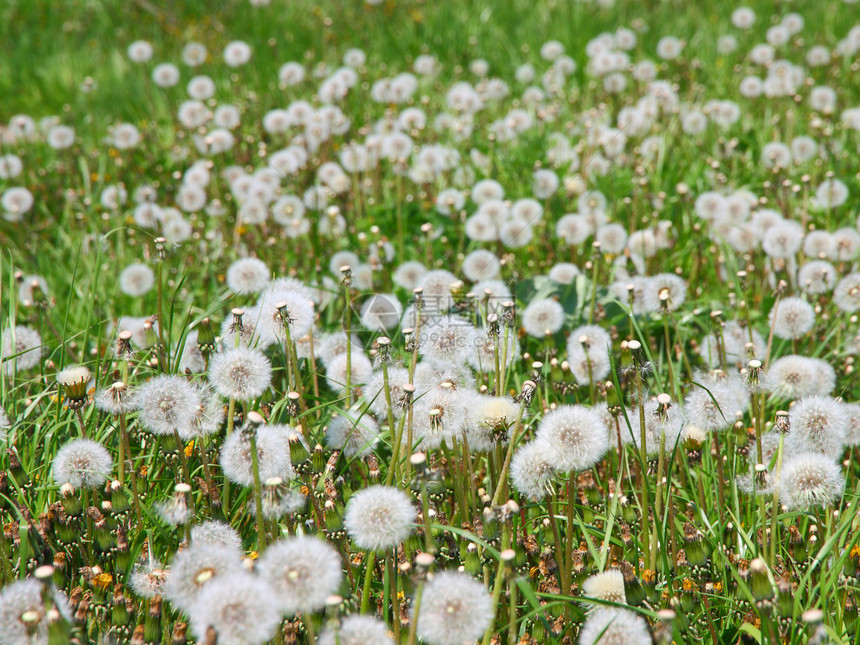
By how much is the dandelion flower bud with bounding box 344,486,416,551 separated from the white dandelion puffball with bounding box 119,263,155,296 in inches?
95.3

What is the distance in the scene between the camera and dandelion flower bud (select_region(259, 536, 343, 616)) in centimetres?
153

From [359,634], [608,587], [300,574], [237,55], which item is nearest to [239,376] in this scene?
[300,574]

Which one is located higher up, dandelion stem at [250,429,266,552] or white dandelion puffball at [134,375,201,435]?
white dandelion puffball at [134,375,201,435]

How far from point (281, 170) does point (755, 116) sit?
12.0ft

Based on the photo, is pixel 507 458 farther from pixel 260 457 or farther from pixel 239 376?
pixel 239 376

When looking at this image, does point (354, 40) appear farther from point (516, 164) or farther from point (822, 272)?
point (822, 272)

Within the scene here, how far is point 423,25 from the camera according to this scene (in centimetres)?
784

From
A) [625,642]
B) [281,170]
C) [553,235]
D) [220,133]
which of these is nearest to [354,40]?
[220,133]

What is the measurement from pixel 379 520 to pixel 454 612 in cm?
28

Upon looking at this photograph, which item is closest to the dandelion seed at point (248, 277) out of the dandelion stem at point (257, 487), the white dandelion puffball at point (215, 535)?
the white dandelion puffball at point (215, 535)

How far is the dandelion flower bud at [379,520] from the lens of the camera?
68.7 inches

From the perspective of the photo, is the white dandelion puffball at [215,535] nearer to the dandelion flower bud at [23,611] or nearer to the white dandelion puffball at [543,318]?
the dandelion flower bud at [23,611]

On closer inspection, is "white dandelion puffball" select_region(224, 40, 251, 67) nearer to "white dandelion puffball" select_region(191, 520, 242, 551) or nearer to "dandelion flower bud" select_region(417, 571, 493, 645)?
"white dandelion puffball" select_region(191, 520, 242, 551)

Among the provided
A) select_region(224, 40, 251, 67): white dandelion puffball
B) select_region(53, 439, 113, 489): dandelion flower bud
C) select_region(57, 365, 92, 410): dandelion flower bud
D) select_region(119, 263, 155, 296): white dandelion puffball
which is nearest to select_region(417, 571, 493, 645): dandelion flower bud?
select_region(53, 439, 113, 489): dandelion flower bud
